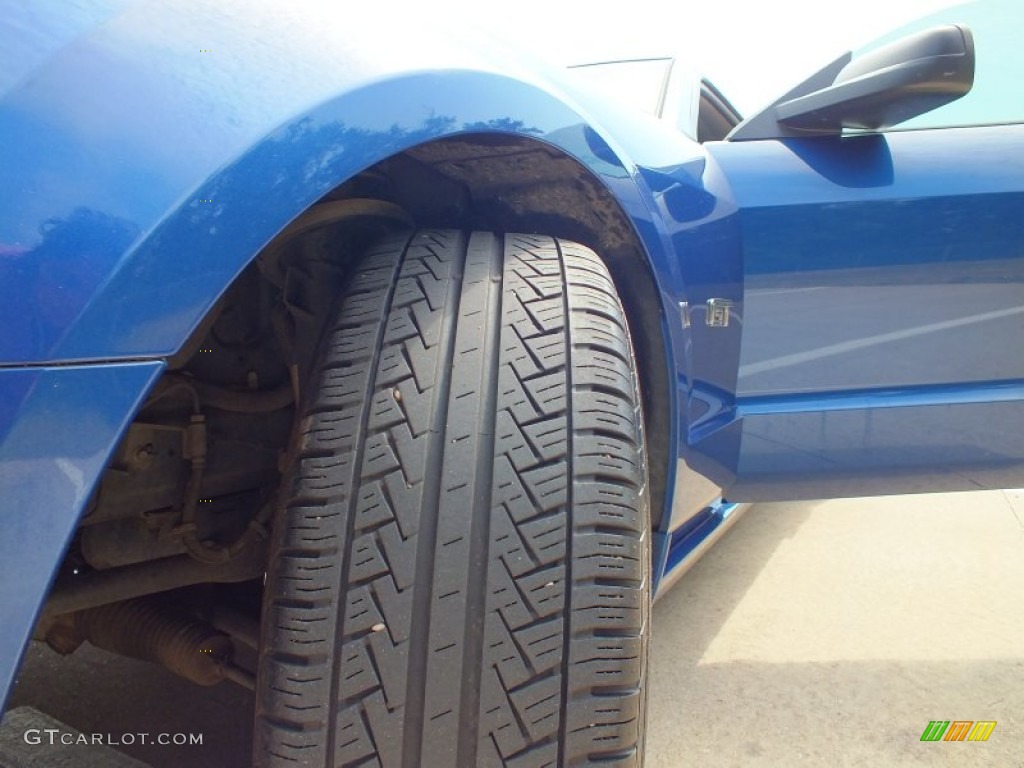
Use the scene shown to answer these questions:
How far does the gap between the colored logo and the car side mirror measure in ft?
4.20

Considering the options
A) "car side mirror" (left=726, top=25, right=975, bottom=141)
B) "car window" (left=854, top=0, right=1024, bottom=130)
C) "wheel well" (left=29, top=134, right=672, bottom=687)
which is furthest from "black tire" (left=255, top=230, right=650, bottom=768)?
"car window" (left=854, top=0, right=1024, bottom=130)

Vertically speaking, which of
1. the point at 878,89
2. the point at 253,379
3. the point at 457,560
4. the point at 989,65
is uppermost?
the point at 989,65

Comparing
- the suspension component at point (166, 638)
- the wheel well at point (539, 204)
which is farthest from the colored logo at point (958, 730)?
the suspension component at point (166, 638)

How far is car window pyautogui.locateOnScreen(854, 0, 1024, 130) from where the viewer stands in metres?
1.99

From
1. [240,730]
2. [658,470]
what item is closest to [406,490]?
[658,470]

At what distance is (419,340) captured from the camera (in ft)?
3.50

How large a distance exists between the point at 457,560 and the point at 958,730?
55.8 inches

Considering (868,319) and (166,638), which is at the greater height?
(868,319)

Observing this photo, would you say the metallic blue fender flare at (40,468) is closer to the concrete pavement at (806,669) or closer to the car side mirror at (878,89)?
the concrete pavement at (806,669)

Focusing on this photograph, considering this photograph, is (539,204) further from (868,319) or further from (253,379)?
(868,319)

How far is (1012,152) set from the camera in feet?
6.04

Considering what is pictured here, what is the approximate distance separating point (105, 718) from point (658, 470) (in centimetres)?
126

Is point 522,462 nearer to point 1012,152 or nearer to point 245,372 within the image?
point 245,372

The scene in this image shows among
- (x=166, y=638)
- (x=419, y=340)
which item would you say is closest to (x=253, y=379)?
(x=419, y=340)
